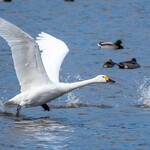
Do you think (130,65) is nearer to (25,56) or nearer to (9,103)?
(9,103)

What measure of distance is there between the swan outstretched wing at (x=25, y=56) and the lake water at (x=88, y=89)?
755 millimetres

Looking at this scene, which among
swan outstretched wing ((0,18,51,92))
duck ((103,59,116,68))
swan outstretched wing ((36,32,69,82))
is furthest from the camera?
duck ((103,59,116,68))

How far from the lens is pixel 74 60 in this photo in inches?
974

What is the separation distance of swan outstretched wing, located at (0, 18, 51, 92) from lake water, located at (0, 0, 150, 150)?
2.48 ft

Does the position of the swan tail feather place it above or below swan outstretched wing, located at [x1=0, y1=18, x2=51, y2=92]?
below

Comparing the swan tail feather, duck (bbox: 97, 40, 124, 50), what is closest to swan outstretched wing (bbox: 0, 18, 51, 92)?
the swan tail feather

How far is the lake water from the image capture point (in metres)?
14.4

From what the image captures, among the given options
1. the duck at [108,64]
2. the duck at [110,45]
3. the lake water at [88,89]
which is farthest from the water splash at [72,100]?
the duck at [110,45]

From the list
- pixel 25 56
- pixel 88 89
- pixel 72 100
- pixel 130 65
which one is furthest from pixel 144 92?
pixel 25 56

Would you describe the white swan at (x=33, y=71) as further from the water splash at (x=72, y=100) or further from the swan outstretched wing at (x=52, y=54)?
the water splash at (x=72, y=100)

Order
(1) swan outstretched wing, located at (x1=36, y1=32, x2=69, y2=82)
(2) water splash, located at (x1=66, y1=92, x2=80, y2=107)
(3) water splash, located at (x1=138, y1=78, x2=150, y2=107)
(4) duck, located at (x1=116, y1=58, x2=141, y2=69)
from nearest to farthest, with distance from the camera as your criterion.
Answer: (1) swan outstretched wing, located at (x1=36, y1=32, x2=69, y2=82)
(2) water splash, located at (x1=66, y1=92, x2=80, y2=107)
(3) water splash, located at (x1=138, y1=78, x2=150, y2=107)
(4) duck, located at (x1=116, y1=58, x2=141, y2=69)

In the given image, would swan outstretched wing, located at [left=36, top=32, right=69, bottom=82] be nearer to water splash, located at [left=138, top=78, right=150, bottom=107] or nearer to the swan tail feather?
the swan tail feather

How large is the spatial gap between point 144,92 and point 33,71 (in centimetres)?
444

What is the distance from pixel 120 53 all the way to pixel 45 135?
13984 millimetres
